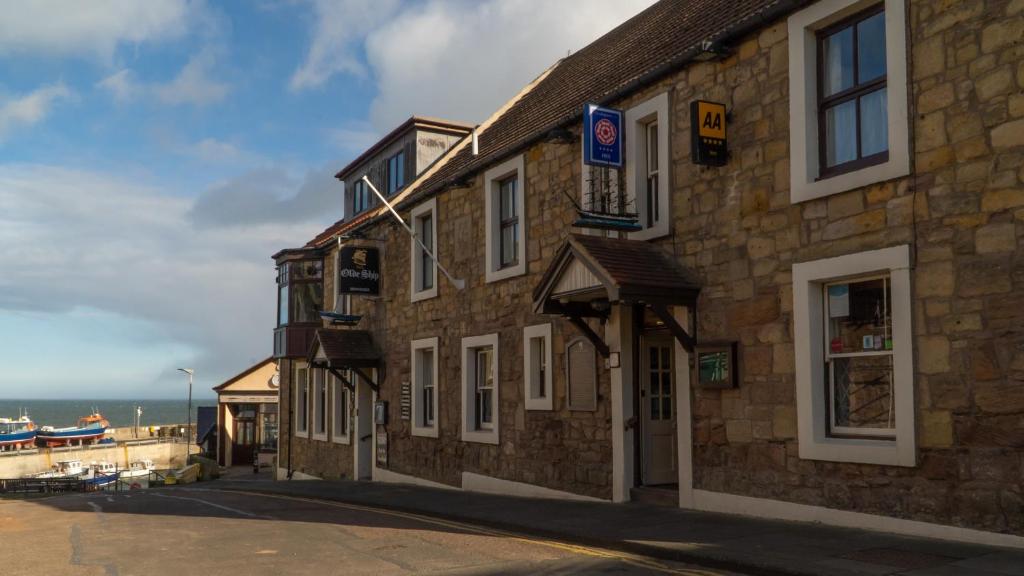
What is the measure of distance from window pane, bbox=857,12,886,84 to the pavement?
4665 millimetres

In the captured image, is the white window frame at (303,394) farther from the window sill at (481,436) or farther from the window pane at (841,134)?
the window pane at (841,134)

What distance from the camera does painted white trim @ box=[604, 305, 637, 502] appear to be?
1269 centimetres

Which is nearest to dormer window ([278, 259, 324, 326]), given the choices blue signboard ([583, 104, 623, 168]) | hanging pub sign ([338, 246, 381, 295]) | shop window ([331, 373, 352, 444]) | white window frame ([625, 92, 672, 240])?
shop window ([331, 373, 352, 444])

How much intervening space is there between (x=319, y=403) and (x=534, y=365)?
12595mm

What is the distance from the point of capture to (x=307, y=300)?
1053 inches

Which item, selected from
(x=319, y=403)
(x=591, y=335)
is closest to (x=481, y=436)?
(x=591, y=335)

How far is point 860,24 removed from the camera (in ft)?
32.1

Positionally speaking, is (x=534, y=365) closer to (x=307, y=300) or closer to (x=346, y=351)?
(x=346, y=351)

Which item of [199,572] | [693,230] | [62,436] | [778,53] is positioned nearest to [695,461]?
[693,230]

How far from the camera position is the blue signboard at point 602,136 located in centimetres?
1264

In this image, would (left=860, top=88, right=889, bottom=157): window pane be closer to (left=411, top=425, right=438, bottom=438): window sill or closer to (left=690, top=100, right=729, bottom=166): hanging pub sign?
(left=690, top=100, right=729, bottom=166): hanging pub sign

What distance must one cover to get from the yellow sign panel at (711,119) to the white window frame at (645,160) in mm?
1148

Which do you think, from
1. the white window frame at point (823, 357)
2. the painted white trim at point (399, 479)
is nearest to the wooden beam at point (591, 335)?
the white window frame at point (823, 357)

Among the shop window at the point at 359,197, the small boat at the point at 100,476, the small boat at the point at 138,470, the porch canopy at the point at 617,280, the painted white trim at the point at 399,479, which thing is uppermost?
the shop window at the point at 359,197
